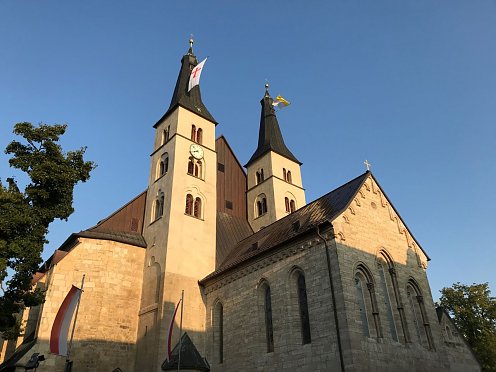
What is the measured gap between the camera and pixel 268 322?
20.4 metres

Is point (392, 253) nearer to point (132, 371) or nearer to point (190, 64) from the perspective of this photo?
point (132, 371)

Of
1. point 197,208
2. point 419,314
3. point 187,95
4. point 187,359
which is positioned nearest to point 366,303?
point 419,314

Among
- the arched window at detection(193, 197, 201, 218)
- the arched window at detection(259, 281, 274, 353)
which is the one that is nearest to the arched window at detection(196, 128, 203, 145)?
the arched window at detection(193, 197, 201, 218)

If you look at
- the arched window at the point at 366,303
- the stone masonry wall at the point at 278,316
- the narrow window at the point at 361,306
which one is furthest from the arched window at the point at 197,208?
the narrow window at the point at 361,306

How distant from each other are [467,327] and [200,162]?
26341 millimetres

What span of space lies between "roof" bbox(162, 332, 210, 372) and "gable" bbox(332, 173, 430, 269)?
32.6 feet

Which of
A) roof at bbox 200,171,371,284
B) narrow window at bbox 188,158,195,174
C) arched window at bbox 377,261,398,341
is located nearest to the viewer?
arched window at bbox 377,261,398,341

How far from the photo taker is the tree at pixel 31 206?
15305mm

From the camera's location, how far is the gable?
19234 mm

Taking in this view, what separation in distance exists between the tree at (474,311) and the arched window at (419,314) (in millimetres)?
15648

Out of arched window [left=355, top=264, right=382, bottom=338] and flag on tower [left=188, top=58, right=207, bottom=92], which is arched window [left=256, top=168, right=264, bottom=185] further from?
arched window [left=355, top=264, right=382, bottom=338]

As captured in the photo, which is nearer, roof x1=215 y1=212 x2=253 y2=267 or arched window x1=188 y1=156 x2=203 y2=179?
roof x1=215 y1=212 x2=253 y2=267

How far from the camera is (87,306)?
A: 22.9 m

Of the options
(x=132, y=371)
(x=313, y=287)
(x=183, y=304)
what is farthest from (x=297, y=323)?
(x=132, y=371)
